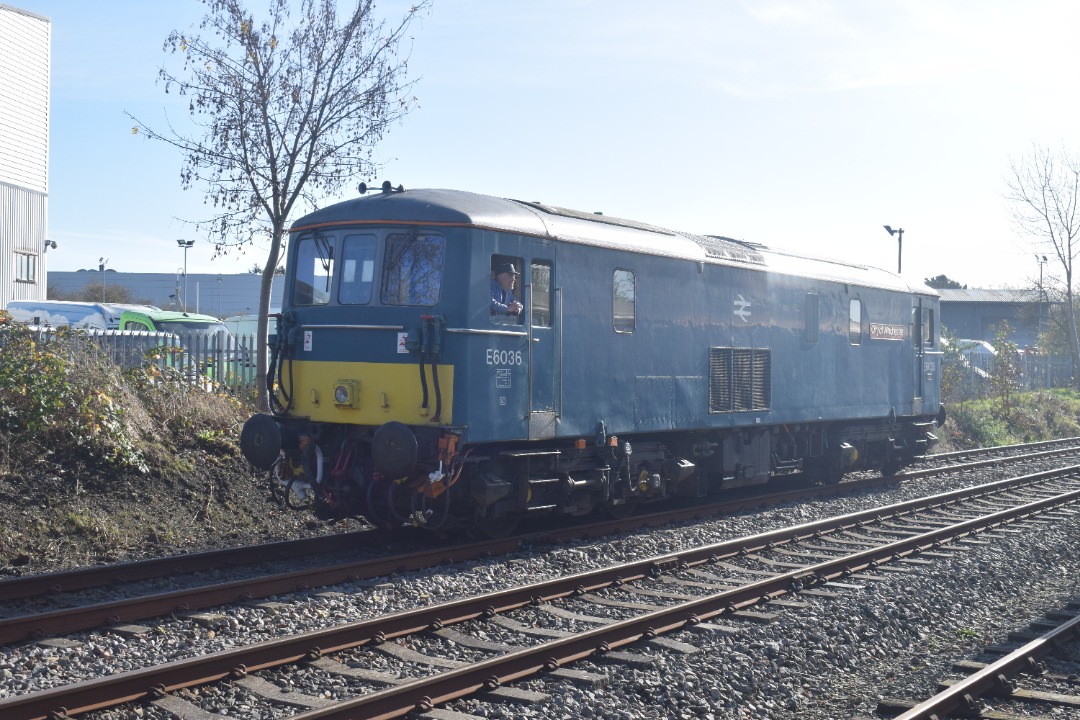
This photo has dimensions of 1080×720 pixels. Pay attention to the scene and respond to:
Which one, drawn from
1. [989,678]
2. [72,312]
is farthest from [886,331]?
[72,312]

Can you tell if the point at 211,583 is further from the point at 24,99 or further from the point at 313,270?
the point at 24,99

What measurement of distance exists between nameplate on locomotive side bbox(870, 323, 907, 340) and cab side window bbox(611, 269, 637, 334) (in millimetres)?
6644

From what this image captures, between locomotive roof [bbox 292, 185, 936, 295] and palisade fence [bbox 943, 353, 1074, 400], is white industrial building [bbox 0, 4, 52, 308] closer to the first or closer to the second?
locomotive roof [bbox 292, 185, 936, 295]

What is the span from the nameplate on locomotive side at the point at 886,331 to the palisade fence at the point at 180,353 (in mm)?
9801

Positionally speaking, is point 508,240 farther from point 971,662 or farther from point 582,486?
point 971,662

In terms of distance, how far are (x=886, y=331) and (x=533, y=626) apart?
11.7 metres

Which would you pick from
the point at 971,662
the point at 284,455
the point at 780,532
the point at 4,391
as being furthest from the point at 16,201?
the point at 971,662

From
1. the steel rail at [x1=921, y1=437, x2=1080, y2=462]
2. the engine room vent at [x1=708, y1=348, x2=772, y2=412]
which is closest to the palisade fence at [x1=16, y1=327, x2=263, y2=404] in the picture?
the engine room vent at [x1=708, y1=348, x2=772, y2=412]

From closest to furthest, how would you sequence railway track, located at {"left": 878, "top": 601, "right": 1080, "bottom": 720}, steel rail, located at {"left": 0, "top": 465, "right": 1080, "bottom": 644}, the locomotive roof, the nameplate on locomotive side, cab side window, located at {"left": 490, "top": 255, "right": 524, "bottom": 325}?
1. railway track, located at {"left": 878, "top": 601, "right": 1080, "bottom": 720}
2. steel rail, located at {"left": 0, "top": 465, "right": 1080, "bottom": 644}
3. the locomotive roof
4. cab side window, located at {"left": 490, "top": 255, "right": 524, "bottom": 325}
5. the nameplate on locomotive side

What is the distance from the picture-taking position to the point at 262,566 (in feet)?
32.3

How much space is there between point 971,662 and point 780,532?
4235 mm

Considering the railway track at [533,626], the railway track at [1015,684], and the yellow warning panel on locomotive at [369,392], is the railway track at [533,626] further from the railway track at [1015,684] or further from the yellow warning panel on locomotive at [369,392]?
the yellow warning panel on locomotive at [369,392]

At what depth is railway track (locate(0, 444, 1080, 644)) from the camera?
7.44 metres

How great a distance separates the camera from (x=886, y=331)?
58.9 feet
